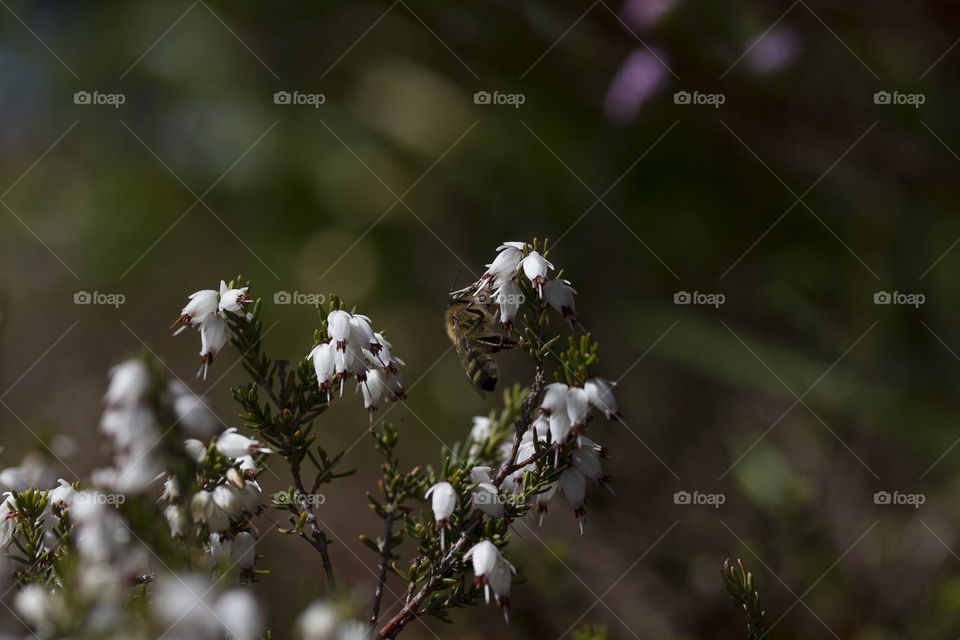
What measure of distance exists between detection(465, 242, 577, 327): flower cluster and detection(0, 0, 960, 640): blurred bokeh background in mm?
987

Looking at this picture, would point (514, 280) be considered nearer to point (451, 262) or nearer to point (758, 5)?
point (758, 5)

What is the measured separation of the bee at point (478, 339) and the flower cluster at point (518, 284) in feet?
1.03

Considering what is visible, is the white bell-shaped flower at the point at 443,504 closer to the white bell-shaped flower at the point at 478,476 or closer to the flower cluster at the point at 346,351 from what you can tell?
the white bell-shaped flower at the point at 478,476

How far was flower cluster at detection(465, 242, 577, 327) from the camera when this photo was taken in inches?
51.3

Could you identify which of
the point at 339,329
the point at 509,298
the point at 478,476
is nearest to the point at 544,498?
the point at 478,476

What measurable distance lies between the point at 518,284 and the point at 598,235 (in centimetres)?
281

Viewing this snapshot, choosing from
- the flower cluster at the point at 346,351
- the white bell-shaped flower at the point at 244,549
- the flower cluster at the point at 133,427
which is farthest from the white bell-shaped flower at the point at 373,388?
the flower cluster at the point at 133,427

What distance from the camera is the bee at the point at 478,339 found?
170 cm

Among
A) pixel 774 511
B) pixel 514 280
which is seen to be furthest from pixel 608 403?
pixel 774 511

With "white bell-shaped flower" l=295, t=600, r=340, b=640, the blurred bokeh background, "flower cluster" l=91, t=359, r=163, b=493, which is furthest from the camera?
the blurred bokeh background

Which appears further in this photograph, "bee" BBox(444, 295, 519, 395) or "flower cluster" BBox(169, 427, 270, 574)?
"bee" BBox(444, 295, 519, 395)

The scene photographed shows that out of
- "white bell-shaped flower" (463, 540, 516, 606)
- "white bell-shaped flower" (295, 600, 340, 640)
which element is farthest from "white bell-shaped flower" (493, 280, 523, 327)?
"white bell-shaped flower" (295, 600, 340, 640)

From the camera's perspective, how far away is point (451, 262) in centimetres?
439

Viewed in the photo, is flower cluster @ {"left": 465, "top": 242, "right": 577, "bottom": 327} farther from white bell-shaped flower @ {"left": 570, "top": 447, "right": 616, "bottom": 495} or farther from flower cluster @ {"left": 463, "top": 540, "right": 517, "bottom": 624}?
flower cluster @ {"left": 463, "top": 540, "right": 517, "bottom": 624}
